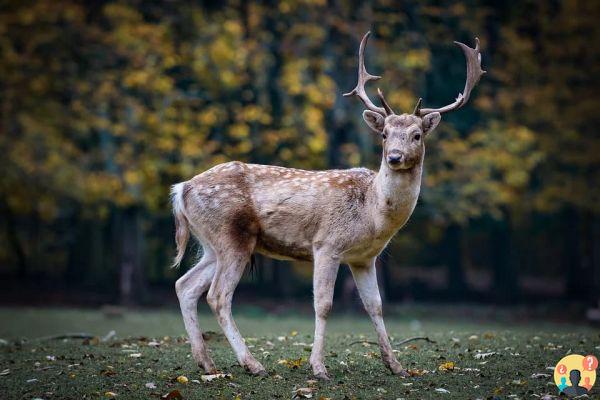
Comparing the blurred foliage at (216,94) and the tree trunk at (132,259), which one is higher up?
the blurred foliage at (216,94)

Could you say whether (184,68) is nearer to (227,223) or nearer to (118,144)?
(118,144)

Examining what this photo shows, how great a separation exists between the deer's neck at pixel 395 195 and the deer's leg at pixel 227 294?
1.34 m

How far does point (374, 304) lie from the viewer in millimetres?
8617

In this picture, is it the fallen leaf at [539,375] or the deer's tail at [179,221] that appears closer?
the fallen leaf at [539,375]

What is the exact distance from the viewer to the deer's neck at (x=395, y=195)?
8.32 meters

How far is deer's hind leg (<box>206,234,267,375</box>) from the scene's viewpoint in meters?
8.42

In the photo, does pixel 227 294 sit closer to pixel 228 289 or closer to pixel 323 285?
pixel 228 289

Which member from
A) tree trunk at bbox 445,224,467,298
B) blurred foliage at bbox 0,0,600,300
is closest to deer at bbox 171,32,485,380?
blurred foliage at bbox 0,0,600,300

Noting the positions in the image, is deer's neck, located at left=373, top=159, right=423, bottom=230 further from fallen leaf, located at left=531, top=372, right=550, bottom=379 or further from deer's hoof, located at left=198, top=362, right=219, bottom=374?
deer's hoof, located at left=198, top=362, right=219, bottom=374

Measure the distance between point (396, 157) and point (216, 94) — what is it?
1391 cm

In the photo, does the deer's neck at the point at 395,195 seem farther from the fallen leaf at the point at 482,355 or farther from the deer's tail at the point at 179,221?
the deer's tail at the point at 179,221

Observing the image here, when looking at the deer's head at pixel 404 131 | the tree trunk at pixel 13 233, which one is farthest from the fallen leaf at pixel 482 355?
the tree trunk at pixel 13 233

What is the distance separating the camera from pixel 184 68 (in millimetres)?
21719

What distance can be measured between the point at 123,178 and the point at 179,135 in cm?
162
